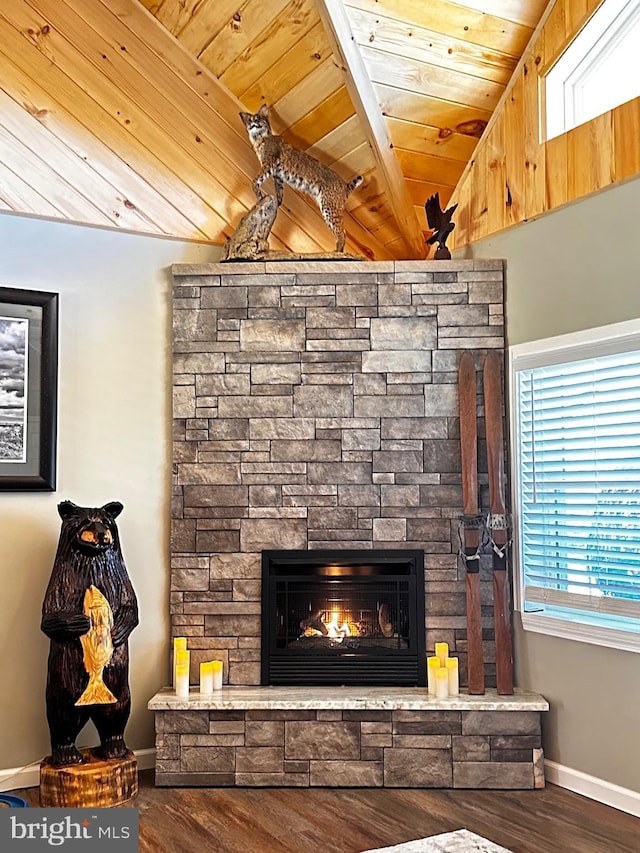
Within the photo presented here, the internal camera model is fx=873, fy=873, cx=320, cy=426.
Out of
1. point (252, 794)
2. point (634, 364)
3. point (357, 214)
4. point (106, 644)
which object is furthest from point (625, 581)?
point (357, 214)

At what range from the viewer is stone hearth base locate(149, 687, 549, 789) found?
355 cm

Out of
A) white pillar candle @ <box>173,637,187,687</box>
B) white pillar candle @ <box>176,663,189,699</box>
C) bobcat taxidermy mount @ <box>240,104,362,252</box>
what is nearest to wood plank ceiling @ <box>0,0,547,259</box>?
bobcat taxidermy mount @ <box>240,104,362,252</box>

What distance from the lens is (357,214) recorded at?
15.0 feet

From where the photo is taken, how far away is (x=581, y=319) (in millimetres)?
3576

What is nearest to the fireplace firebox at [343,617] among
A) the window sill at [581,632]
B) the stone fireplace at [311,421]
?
the stone fireplace at [311,421]

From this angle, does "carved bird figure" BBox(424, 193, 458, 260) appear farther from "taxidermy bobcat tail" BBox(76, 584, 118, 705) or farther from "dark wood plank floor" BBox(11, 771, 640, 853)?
"dark wood plank floor" BBox(11, 771, 640, 853)

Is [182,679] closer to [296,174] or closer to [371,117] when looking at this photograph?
[296,174]

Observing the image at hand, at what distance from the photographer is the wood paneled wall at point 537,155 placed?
11.3 ft

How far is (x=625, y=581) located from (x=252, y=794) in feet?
5.56

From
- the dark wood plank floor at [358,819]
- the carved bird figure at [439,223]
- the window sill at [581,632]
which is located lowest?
the dark wood plank floor at [358,819]

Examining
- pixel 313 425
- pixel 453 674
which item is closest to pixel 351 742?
pixel 453 674

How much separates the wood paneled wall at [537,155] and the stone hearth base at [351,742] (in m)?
2.13

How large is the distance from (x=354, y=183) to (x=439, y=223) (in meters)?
0.51

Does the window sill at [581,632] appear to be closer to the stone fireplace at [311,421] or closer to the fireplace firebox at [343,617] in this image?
the stone fireplace at [311,421]
